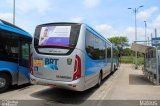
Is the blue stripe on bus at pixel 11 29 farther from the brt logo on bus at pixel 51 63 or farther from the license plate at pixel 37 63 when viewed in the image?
the brt logo on bus at pixel 51 63

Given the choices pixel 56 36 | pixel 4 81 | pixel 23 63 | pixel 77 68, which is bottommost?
pixel 4 81

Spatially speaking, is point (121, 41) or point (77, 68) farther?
point (121, 41)

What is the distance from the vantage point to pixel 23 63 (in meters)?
12.8

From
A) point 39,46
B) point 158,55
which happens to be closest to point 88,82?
point 39,46

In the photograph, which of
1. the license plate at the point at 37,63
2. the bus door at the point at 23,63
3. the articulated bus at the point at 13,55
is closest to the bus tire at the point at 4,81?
the articulated bus at the point at 13,55

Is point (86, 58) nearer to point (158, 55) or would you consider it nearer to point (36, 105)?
point (36, 105)

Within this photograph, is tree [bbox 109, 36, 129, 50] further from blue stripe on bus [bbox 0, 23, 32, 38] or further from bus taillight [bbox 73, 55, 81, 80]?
bus taillight [bbox 73, 55, 81, 80]

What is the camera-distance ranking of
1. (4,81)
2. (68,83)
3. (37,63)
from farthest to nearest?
(4,81) → (37,63) → (68,83)

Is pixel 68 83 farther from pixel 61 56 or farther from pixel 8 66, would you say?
pixel 8 66

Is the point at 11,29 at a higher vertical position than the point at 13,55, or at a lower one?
higher

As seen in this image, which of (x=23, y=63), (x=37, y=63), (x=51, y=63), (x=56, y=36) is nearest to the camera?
(x=51, y=63)

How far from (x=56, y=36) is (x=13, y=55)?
2.82 m

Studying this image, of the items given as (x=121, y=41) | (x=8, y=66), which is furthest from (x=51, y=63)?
(x=121, y=41)

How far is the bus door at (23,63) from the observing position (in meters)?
12.5
